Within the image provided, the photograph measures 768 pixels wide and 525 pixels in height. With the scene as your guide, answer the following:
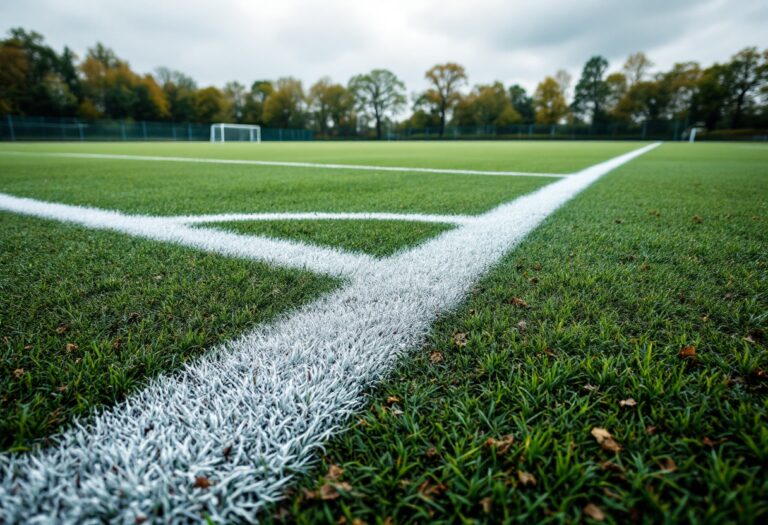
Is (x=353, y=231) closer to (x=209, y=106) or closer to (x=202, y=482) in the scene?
(x=202, y=482)

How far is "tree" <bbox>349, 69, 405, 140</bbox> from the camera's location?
7012cm

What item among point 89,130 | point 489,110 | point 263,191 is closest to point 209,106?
point 89,130

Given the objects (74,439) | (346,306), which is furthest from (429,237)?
(74,439)

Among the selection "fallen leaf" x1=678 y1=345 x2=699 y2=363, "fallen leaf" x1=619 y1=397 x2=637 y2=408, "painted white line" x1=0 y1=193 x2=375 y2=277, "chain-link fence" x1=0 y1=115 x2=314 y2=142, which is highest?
"chain-link fence" x1=0 y1=115 x2=314 y2=142

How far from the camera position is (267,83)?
76812 millimetres

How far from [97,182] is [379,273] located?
5.09 meters

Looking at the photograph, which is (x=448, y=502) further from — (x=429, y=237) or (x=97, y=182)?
(x=97, y=182)

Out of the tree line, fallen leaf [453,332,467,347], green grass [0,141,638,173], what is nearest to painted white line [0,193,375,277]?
fallen leaf [453,332,467,347]

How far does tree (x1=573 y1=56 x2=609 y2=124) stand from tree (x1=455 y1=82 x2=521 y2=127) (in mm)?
10107

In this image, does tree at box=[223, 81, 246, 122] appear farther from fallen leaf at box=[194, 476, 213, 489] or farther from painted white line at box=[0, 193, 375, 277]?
fallen leaf at box=[194, 476, 213, 489]

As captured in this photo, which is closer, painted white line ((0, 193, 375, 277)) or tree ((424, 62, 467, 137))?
Answer: painted white line ((0, 193, 375, 277))

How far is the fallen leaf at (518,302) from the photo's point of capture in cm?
158

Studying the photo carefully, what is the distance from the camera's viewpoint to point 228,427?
931 mm

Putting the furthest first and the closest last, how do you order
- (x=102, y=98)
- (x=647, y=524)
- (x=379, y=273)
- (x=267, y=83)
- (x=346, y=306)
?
(x=267, y=83) < (x=102, y=98) < (x=379, y=273) < (x=346, y=306) < (x=647, y=524)
